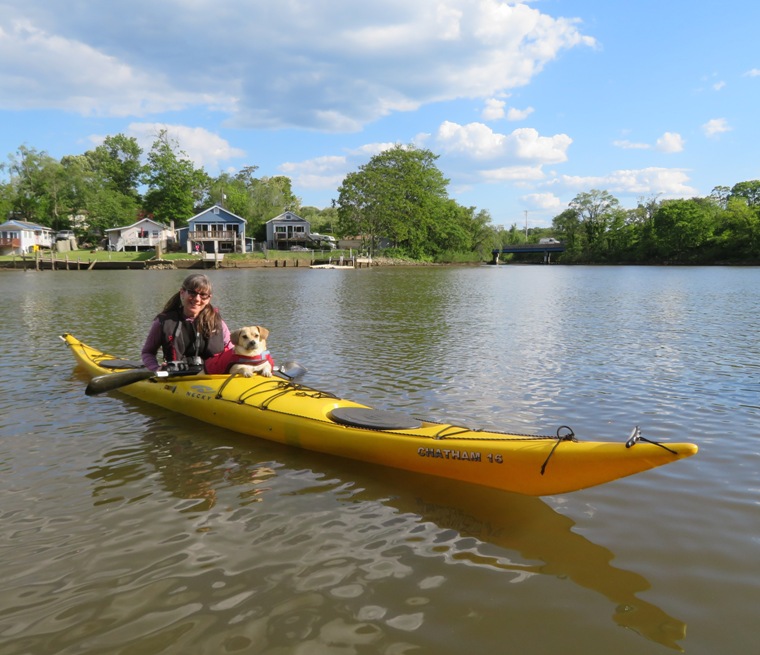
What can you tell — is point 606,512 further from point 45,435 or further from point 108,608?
point 45,435

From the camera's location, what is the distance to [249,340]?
705 centimetres

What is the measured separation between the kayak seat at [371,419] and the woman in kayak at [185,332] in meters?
2.63

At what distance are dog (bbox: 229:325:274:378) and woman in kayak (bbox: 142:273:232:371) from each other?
600 millimetres

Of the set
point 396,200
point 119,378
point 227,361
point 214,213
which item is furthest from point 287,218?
point 227,361

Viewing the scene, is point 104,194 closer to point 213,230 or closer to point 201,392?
point 213,230

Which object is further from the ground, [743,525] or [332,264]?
[332,264]

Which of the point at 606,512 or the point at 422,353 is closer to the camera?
the point at 606,512

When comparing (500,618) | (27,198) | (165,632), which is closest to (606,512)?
(500,618)

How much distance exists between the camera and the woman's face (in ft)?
23.2

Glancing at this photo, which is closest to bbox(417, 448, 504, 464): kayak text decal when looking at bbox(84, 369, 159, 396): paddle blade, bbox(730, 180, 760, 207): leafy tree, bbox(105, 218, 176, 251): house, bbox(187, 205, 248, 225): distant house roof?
bbox(84, 369, 159, 396): paddle blade

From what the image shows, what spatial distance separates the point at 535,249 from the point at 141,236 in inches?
3040

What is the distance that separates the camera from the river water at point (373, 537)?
327 centimetres

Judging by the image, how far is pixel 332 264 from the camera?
65.6 m

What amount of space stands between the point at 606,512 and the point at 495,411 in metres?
3.17
